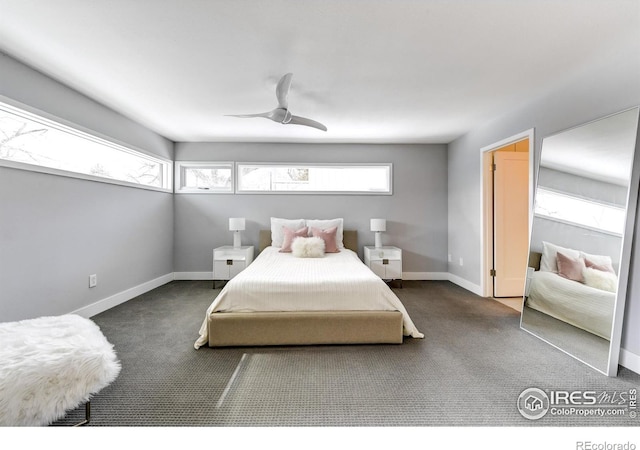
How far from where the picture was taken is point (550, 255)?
2549mm

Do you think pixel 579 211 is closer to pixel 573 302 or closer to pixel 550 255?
pixel 550 255

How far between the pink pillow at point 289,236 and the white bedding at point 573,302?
108 inches

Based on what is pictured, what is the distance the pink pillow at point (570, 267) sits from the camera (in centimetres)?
228

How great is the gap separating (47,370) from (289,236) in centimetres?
303

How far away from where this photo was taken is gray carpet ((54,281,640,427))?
5.03 feet

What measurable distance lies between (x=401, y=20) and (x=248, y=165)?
340 cm

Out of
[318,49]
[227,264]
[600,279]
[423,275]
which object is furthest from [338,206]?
[600,279]

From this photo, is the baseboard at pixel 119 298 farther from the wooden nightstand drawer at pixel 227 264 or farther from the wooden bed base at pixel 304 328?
the wooden bed base at pixel 304 328

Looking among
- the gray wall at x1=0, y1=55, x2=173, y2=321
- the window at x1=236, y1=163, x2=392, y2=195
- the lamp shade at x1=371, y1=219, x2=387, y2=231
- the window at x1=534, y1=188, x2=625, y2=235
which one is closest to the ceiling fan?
the gray wall at x1=0, y1=55, x2=173, y2=321

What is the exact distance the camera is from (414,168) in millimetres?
4793

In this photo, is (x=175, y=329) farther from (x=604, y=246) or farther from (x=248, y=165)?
(x=604, y=246)

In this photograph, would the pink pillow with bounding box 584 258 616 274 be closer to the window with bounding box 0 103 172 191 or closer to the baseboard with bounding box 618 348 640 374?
the baseboard with bounding box 618 348 640 374

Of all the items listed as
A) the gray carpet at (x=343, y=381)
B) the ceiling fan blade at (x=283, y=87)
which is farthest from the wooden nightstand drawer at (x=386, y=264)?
the ceiling fan blade at (x=283, y=87)
